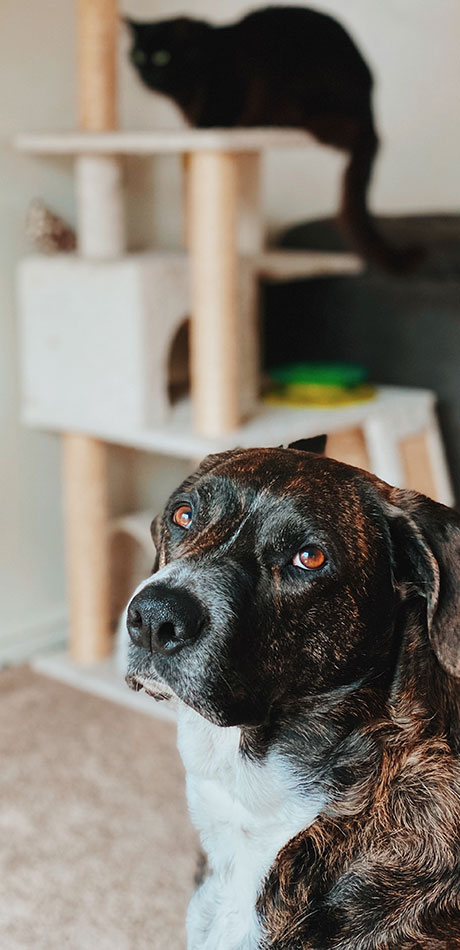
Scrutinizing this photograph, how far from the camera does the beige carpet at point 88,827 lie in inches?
67.2

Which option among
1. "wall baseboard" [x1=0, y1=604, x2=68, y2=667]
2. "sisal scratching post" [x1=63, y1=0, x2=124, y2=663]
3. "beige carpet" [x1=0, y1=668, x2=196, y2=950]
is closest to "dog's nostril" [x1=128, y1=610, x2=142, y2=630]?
"beige carpet" [x1=0, y1=668, x2=196, y2=950]

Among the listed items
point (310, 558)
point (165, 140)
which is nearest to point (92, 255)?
point (165, 140)

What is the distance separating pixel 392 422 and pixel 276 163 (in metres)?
0.99

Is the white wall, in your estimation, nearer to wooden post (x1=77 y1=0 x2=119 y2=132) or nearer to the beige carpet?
wooden post (x1=77 y1=0 x2=119 y2=132)

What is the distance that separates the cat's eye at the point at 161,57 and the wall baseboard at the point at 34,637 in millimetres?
1420

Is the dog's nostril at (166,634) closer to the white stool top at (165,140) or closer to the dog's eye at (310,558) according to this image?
the dog's eye at (310,558)

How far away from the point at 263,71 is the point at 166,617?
174 centimetres

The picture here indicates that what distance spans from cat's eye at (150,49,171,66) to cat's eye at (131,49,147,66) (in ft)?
0.07

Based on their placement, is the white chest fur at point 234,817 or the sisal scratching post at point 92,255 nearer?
the white chest fur at point 234,817

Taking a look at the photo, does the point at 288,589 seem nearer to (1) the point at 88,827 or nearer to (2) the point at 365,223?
(1) the point at 88,827

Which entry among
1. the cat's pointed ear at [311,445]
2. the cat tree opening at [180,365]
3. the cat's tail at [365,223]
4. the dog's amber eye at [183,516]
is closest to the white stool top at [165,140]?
the cat's tail at [365,223]

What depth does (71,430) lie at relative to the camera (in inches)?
98.6

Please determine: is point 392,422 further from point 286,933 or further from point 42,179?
point 286,933

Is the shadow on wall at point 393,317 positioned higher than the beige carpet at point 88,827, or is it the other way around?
the shadow on wall at point 393,317
